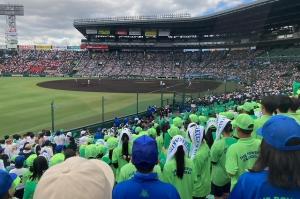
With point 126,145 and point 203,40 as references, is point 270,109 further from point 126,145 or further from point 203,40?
point 203,40

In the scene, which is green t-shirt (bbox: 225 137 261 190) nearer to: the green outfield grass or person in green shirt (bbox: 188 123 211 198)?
person in green shirt (bbox: 188 123 211 198)

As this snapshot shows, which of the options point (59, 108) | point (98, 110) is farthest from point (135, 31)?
point (98, 110)

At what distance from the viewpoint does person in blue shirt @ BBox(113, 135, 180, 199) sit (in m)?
3.38

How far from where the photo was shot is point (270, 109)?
22.5 feet

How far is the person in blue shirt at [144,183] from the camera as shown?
11.1 feet

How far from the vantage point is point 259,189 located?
2820 millimetres

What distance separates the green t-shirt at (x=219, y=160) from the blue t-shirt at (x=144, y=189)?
324 cm

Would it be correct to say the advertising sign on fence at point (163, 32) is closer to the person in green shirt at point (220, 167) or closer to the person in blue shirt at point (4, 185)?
the person in green shirt at point (220, 167)

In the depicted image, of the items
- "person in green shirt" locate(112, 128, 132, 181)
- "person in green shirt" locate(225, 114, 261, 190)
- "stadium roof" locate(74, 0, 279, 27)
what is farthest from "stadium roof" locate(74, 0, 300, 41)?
"person in green shirt" locate(225, 114, 261, 190)

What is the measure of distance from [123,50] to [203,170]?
89.2 meters

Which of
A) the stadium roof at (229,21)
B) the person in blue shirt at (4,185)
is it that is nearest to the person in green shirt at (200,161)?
the person in blue shirt at (4,185)

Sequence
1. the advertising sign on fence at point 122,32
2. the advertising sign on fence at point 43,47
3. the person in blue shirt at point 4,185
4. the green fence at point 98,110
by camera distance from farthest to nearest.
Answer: the advertising sign on fence at point 43,47, the advertising sign on fence at point 122,32, the green fence at point 98,110, the person in blue shirt at point 4,185

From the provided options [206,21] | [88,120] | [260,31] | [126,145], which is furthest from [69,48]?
[126,145]

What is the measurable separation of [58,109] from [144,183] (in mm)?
28516
